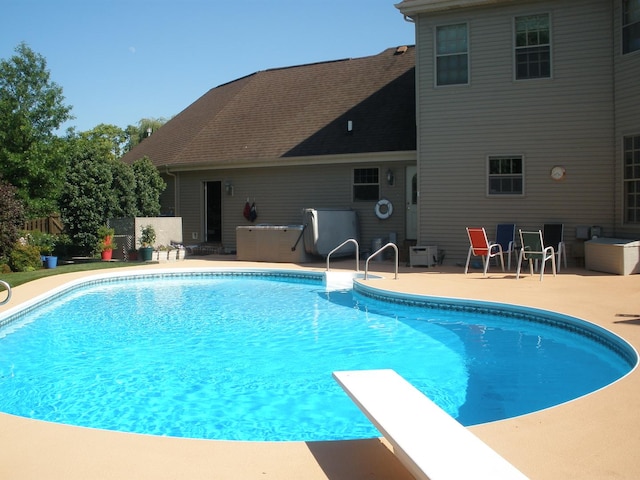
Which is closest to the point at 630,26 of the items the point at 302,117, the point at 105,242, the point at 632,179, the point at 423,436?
the point at 632,179

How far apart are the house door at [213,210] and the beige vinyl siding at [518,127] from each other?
7127 mm

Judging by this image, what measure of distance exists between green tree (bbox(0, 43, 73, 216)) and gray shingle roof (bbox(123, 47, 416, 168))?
3.57m

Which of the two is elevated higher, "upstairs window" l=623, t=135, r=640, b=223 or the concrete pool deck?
"upstairs window" l=623, t=135, r=640, b=223

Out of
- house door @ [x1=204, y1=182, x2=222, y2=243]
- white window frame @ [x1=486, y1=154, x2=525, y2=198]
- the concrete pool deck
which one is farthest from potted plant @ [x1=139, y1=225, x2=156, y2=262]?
the concrete pool deck

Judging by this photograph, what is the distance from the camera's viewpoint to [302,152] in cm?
1697

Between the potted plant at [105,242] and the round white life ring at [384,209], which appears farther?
the potted plant at [105,242]

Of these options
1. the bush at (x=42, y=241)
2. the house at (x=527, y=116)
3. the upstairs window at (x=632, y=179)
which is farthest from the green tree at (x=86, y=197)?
the upstairs window at (x=632, y=179)

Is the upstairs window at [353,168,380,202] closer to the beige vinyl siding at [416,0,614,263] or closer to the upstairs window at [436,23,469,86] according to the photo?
→ the beige vinyl siding at [416,0,614,263]

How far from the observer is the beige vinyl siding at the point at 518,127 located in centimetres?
1302

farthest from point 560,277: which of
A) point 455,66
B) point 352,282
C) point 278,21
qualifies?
point 278,21

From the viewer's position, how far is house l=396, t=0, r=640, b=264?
1279cm

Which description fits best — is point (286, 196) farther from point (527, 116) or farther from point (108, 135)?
point (108, 135)

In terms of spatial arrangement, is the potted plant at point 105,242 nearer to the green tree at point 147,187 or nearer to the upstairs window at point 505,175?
the green tree at point 147,187

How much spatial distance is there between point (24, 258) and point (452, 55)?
1021 cm
